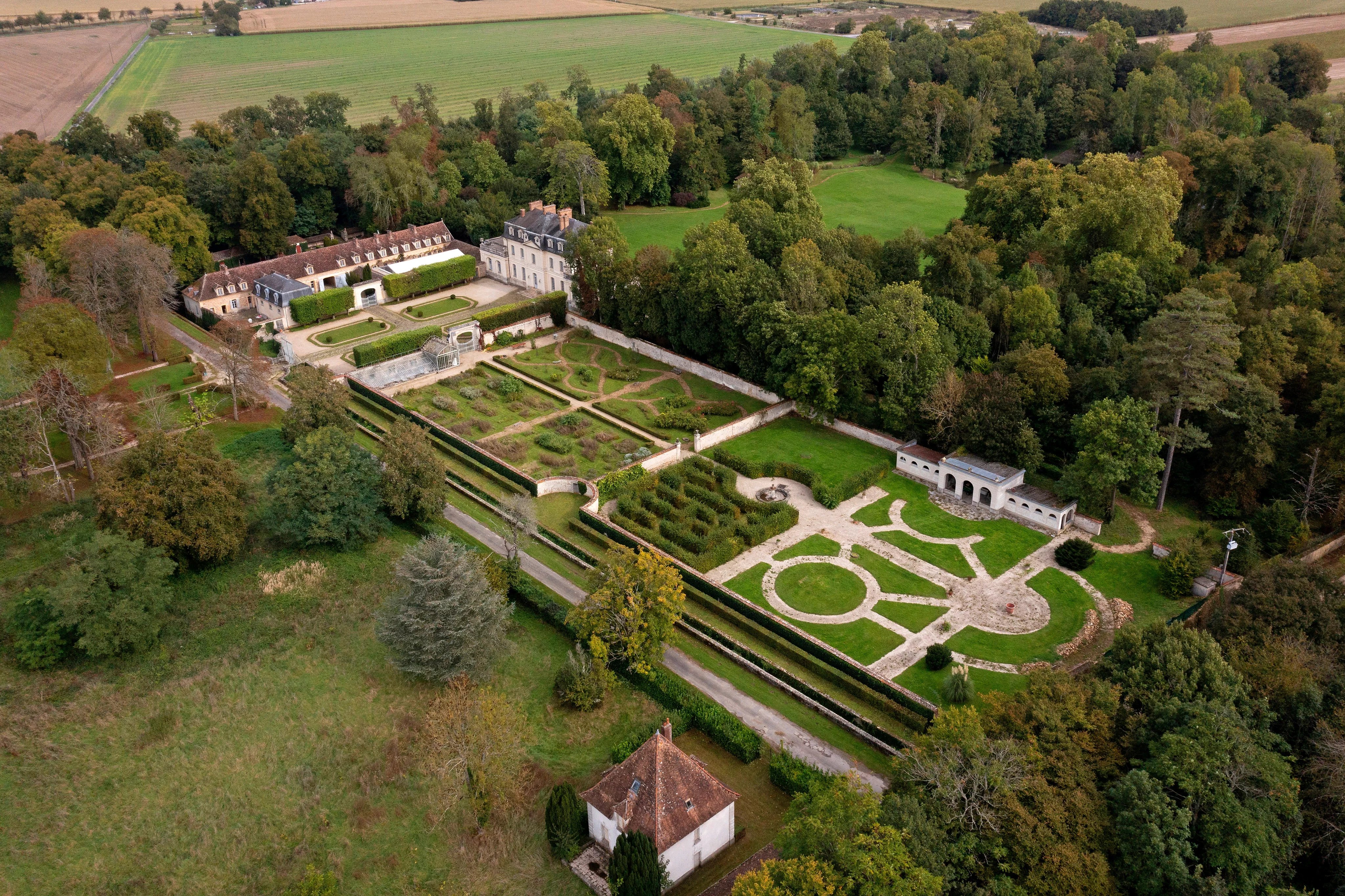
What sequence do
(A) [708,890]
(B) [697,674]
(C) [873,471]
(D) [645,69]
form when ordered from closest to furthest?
(A) [708,890]
(B) [697,674]
(C) [873,471]
(D) [645,69]

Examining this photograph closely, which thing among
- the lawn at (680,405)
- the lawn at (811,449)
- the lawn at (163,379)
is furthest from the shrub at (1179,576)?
the lawn at (163,379)

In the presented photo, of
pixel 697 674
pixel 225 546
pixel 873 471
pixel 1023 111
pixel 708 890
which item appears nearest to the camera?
pixel 708 890

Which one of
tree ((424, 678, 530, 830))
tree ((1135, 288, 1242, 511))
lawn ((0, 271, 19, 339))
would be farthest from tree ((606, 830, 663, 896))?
→ lawn ((0, 271, 19, 339))

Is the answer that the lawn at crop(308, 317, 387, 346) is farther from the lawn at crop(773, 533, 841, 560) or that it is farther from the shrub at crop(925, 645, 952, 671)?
the shrub at crop(925, 645, 952, 671)

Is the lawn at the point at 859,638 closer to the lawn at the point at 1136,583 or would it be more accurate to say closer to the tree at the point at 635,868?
the lawn at the point at 1136,583

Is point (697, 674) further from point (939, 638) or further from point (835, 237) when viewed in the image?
point (835, 237)

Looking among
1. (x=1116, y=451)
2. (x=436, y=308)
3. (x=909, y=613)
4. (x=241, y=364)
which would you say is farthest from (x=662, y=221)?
(x=909, y=613)

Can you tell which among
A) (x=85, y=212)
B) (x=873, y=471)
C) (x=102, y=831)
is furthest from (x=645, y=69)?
(x=102, y=831)
